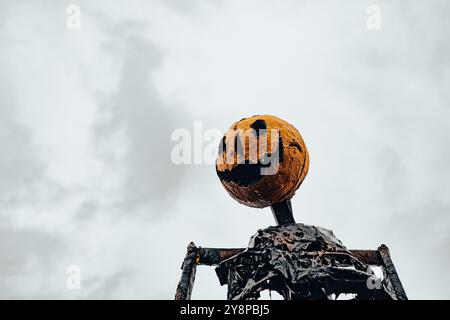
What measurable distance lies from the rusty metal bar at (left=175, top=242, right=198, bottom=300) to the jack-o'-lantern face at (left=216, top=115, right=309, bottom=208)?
1137 millimetres

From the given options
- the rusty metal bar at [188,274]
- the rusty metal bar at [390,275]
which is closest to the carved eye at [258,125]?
the rusty metal bar at [188,274]

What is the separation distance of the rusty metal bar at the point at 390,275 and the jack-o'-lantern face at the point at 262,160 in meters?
1.75

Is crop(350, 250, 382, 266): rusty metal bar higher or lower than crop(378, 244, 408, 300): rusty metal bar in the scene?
higher

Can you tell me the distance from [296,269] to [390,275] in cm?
183

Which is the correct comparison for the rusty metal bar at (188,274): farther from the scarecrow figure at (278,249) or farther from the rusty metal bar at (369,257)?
the rusty metal bar at (369,257)

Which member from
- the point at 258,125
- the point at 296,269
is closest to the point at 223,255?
the point at 296,269

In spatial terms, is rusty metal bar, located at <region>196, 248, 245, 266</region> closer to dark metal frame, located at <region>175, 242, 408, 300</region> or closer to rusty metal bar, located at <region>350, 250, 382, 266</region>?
dark metal frame, located at <region>175, 242, 408, 300</region>

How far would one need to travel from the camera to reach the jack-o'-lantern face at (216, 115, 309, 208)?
5820 millimetres

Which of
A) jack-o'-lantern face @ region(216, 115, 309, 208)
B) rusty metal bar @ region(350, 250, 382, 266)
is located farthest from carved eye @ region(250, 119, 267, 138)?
rusty metal bar @ region(350, 250, 382, 266)

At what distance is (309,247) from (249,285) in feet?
3.41
